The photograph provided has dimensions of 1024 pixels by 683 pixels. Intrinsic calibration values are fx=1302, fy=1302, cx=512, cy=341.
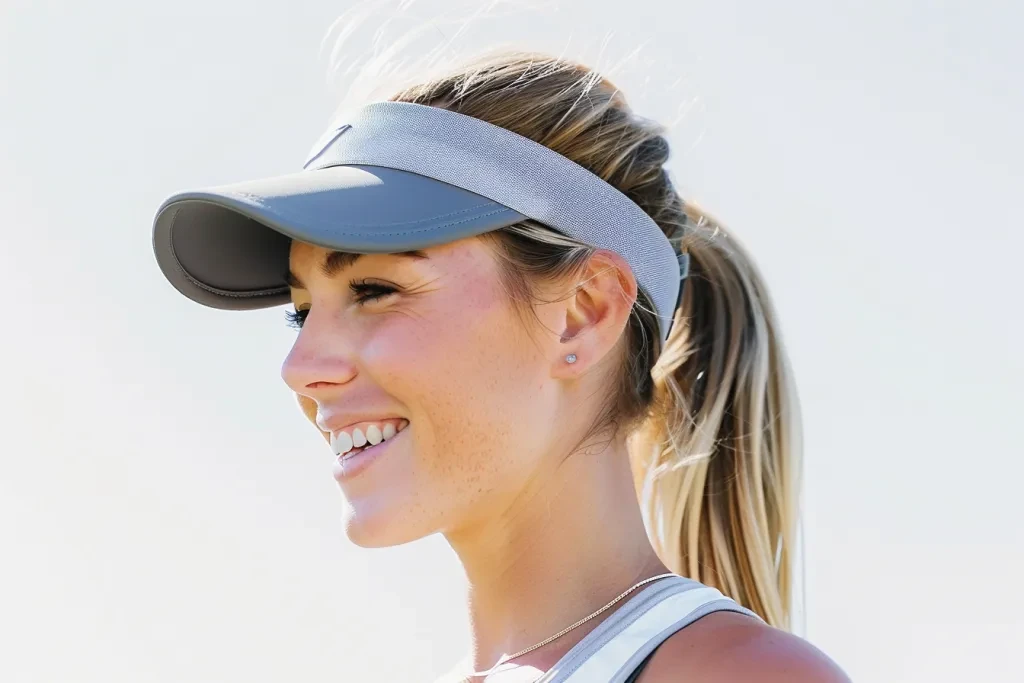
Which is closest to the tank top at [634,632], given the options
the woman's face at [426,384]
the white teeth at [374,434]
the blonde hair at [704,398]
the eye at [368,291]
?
the woman's face at [426,384]

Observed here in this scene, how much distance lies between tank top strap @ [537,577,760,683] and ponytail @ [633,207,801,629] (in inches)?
26.2

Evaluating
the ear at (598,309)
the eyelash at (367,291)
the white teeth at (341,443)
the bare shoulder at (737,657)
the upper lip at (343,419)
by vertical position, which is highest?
the eyelash at (367,291)

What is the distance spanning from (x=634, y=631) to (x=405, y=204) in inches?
37.8

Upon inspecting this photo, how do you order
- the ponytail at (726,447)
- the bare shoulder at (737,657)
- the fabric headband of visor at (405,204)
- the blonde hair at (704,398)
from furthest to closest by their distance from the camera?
the ponytail at (726,447) → the blonde hair at (704,398) → the fabric headband of visor at (405,204) → the bare shoulder at (737,657)

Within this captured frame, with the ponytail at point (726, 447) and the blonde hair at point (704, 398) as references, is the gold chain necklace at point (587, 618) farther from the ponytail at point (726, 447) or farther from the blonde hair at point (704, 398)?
the ponytail at point (726, 447)

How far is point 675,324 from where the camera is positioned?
3.46 metres

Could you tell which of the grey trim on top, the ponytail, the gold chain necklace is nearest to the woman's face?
the grey trim on top

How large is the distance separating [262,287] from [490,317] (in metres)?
0.78

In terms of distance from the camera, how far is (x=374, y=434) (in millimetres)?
2652

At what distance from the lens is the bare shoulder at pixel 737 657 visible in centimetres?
224

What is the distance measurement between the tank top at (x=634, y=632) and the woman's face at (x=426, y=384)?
0.34 m

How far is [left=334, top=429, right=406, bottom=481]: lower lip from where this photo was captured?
2.62 m

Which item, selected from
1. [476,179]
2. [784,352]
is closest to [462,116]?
[476,179]

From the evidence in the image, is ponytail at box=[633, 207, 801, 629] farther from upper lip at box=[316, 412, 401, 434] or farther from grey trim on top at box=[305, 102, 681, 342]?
upper lip at box=[316, 412, 401, 434]
